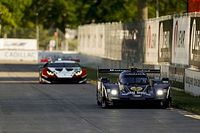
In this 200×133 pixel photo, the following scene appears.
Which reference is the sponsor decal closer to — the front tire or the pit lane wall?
the pit lane wall

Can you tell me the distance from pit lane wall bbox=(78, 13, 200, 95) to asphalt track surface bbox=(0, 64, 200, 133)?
600cm

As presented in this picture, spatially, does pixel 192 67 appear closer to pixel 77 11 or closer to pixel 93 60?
pixel 93 60

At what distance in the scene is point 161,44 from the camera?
148ft

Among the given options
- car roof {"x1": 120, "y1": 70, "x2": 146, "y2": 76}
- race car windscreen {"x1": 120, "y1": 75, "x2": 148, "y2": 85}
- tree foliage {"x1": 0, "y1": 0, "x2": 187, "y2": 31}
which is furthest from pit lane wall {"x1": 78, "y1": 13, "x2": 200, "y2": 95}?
tree foliage {"x1": 0, "y1": 0, "x2": 187, "y2": 31}

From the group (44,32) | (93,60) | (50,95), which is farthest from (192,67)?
(44,32)

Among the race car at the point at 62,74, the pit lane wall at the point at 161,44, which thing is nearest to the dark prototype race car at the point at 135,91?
the pit lane wall at the point at 161,44

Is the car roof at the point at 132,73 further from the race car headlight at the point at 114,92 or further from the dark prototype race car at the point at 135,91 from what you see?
the race car headlight at the point at 114,92

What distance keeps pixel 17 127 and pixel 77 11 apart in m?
104

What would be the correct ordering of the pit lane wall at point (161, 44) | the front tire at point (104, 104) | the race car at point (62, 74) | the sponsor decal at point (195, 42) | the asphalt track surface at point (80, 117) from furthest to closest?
the race car at point (62, 74)
the pit lane wall at point (161, 44)
the sponsor decal at point (195, 42)
the front tire at point (104, 104)
the asphalt track surface at point (80, 117)

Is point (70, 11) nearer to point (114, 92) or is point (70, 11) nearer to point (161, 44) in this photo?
point (161, 44)

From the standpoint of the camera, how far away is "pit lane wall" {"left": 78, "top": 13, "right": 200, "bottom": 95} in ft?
117

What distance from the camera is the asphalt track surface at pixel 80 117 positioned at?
1814cm

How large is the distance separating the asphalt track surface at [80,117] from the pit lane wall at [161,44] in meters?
6.00

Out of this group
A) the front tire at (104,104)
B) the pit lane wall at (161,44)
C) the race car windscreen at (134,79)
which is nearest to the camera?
the front tire at (104,104)
